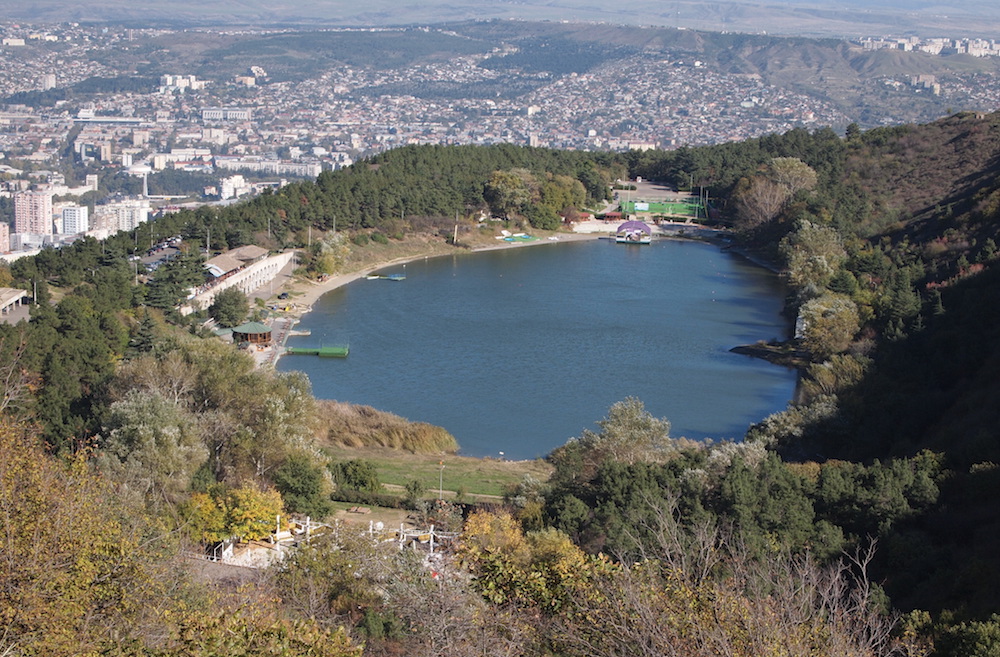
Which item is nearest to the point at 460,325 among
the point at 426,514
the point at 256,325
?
the point at 256,325

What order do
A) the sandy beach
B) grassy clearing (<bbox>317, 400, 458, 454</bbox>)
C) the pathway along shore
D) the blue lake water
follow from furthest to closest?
the sandy beach → the pathway along shore → the blue lake water → grassy clearing (<bbox>317, 400, 458, 454</bbox>)

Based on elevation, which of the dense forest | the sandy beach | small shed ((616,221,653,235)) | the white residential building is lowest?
the white residential building

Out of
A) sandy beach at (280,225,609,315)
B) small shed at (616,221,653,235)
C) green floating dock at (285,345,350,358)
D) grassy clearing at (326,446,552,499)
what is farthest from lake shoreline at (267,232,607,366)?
grassy clearing at (326,446,552,499)

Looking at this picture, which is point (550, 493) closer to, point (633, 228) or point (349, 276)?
point (349, 276)

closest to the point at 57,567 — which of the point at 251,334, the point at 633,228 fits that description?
the point at 251,334

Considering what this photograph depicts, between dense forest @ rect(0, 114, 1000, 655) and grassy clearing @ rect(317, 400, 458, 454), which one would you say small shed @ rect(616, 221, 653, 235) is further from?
grassy clearing @ rect(317, 400, 458, 454)

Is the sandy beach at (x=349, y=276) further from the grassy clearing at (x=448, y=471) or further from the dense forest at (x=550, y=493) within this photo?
the grassy clearing at (x=448, y=471)
